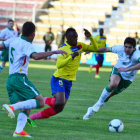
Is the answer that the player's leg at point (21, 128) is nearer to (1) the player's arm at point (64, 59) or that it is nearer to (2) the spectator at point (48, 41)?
(1) the player's arm at point (64, 59)

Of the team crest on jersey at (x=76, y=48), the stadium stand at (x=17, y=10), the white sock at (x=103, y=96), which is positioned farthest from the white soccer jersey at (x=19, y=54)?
the stadium stand at (x=17, y=10)

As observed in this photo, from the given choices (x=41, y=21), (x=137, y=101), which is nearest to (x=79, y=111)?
(x=137, y=101)

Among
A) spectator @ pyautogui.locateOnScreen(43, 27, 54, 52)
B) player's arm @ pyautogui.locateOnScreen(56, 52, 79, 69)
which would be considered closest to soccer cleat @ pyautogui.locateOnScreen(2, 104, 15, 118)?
player's arm @ pyautogui.locateOnScreen(56, 52, 79, 69)

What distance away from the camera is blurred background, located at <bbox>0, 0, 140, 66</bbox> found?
33.8 meters

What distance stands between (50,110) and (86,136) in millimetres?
1242

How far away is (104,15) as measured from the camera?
35.5 metres

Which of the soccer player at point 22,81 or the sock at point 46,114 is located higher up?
the soccer player at point 22,81

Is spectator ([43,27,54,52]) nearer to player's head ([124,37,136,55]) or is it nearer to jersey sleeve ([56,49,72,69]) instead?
player's head ([124,37,136,55])

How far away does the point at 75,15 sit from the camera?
35500 millimetres

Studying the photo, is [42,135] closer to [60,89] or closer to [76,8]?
[60,89]

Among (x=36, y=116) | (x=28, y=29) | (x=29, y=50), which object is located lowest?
(x=36, y=116)

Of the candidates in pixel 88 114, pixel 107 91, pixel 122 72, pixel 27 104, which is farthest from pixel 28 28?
pixel 122 72

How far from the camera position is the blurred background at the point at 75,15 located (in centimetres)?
3378

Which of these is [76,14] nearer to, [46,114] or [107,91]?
[107,91]
